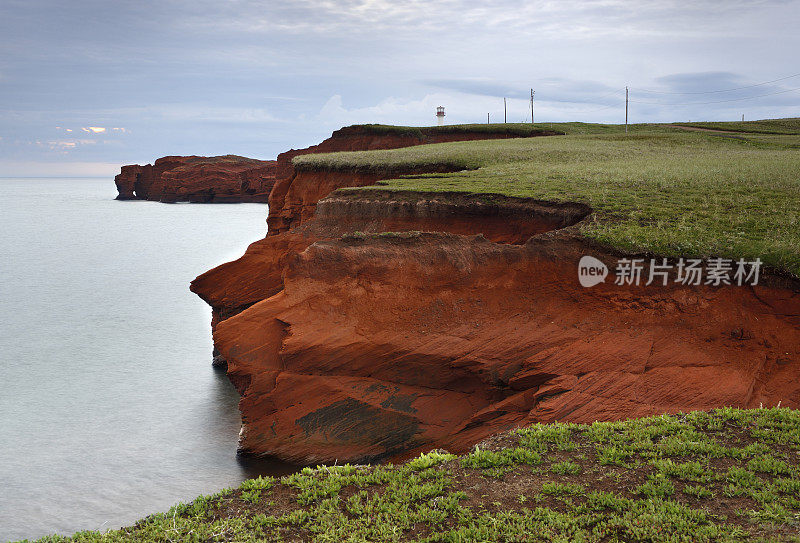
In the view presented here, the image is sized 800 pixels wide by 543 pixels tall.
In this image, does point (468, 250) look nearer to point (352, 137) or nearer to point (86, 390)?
point (86, 390)

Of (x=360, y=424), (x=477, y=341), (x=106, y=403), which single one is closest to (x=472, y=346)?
(x=477, y=341)

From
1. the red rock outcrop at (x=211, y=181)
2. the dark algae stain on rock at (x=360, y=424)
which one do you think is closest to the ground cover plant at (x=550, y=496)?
the dark algae stain on rock at (x=360, y=424)

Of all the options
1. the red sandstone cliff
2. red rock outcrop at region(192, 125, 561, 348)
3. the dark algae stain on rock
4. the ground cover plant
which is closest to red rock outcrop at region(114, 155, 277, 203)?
red rock outcrop at region(192, 125, 561, 348)

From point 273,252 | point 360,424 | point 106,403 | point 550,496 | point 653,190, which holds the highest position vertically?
point 653,190

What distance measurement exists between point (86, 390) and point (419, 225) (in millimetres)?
13166

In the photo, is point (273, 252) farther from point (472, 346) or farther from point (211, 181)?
point (211, 181)

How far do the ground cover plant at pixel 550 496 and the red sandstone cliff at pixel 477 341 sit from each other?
2.49m

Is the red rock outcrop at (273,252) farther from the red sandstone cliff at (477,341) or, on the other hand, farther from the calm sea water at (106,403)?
the calm sea water at (106,403)

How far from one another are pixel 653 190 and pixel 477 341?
8.21 m

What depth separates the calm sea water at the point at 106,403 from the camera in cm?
1351

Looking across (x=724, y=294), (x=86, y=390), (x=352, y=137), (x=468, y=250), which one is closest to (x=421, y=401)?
(x=468, y=250)

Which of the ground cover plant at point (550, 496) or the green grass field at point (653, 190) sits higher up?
the green grass field at point (653, 190)

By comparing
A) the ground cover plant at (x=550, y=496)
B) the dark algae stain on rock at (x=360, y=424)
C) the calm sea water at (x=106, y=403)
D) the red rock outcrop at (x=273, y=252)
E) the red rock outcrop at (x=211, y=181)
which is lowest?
the calm sea water at (x=106, y=403)

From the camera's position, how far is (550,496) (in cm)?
721
